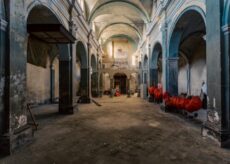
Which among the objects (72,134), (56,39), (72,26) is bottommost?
Answer: (72,134)

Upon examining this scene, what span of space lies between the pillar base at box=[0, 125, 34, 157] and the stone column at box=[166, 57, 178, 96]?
7010 millimetres

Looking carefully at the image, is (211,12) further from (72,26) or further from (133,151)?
(72,26)

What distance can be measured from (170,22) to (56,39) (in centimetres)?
561

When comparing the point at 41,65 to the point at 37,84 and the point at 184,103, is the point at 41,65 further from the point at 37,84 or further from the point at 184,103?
the point at 184,103

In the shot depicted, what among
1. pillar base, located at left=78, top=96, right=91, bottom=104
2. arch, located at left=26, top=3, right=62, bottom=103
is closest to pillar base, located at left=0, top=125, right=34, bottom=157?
arch, located at left=26, top=3, right=62, bottom=103

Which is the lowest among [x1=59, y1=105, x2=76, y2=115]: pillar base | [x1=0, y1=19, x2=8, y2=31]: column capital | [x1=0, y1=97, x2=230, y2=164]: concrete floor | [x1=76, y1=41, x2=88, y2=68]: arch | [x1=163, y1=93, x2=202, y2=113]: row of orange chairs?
[x1=0, y1=97, x2=230, y2=164]: concrete floor

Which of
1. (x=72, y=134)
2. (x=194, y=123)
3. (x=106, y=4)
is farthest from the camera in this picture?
(x=106, y=4)

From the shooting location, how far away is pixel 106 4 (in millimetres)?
14609

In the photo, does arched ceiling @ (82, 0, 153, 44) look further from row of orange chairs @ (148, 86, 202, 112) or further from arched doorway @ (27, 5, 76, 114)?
row of orange chairs @ (148, 86, 202, 112)

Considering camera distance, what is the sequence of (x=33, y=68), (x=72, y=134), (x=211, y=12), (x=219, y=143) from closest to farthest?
(x=219, y=143)
(x=211, y=12)
(x=72, y=134)
(x=33, y=68)

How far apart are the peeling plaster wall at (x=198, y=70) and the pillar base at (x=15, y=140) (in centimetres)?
1393

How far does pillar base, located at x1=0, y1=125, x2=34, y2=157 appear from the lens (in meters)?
3.89

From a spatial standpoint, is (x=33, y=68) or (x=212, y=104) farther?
(x=33, y=68)

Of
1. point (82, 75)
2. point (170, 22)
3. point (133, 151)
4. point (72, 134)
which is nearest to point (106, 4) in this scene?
point (82, 75)
